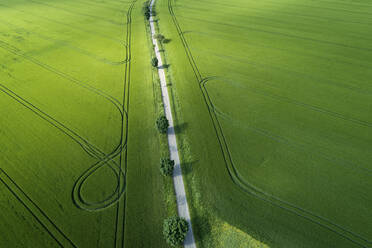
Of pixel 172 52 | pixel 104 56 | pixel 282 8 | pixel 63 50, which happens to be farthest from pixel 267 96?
pixel 282 8

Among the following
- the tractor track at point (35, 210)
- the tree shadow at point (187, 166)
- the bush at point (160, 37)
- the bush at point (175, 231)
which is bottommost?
the tractor track at point (35, 210)

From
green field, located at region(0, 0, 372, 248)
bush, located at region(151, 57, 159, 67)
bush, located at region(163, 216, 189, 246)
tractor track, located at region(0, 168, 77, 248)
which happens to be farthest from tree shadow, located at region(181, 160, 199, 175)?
bush, located at region(151, 57, 159, 67)

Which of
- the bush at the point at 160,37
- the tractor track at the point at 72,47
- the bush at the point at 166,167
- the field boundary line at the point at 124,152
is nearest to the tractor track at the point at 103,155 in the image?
the field boundary line at the point at 124,152

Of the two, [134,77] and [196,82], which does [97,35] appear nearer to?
[134,77]

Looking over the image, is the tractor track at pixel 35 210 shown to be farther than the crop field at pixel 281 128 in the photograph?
No

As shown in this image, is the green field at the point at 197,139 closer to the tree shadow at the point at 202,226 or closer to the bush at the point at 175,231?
the tree shadow at the point at 202,226

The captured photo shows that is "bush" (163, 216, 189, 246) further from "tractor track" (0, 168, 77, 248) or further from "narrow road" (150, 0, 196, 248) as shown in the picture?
"tractor track" (0, 168, 77, 248)

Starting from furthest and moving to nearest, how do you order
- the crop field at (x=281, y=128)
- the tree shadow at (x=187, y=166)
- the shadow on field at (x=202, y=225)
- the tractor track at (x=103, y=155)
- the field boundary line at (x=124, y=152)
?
the tree shadow at (x=187, y=166) → the tractor track at (x=103, y=155) → the crop field at (x=281, y=128) → the field boundary line at (x=124, y=152) → the shadow on field at (x=202, y=225)
